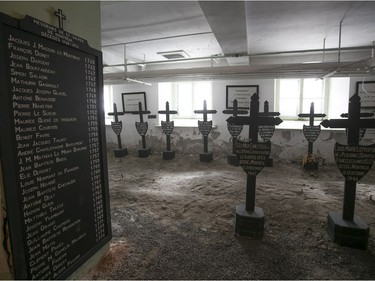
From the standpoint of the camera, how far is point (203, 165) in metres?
5.43

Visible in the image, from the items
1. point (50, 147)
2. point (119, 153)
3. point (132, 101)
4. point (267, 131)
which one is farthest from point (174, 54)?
point (50, 147)

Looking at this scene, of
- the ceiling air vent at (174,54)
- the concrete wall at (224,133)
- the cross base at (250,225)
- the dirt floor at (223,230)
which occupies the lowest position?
the dirt floor at (223,230)

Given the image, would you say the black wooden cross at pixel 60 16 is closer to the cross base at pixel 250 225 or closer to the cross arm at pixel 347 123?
the cross base at pixel 250 225

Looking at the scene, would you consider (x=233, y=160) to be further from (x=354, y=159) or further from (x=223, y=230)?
(x=354, y=159)

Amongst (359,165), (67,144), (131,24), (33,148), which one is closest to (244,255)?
(359,165)

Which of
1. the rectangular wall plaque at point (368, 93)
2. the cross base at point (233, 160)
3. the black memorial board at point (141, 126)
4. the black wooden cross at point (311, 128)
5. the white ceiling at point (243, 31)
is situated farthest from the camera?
the black memorial board at point (141, 126)

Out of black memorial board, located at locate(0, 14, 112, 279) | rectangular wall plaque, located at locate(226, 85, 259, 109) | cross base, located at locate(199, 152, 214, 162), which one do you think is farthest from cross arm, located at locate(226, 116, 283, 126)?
rectangular wall plaque, located at locate(226, 85, 259, 109)

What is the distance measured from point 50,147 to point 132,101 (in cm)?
567

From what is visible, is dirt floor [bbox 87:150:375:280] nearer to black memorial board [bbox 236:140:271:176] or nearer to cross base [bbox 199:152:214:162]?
black memorial board [bbox 236:140:271:176]

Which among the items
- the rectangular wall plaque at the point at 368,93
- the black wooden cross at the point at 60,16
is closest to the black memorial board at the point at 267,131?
the rectangular wall plaque at the point at 368,93

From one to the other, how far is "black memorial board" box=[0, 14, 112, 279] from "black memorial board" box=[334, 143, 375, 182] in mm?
2093

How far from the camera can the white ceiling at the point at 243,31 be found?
278 cm

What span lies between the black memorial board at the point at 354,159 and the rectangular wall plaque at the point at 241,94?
3658 millimetres

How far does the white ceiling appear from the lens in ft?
9.11
